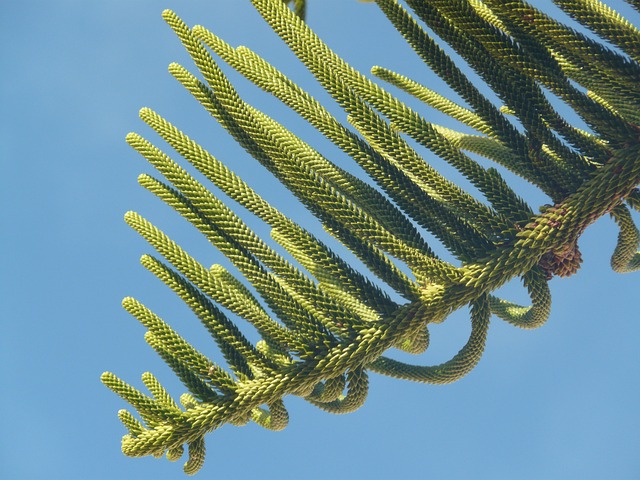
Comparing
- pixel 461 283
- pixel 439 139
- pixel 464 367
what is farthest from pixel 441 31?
pixel 464 367

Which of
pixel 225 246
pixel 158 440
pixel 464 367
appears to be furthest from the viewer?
pixel 464 367

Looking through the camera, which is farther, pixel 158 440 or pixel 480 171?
pixel 480 171

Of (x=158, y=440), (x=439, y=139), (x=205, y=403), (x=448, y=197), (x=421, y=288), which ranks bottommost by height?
(x=158, y=440)

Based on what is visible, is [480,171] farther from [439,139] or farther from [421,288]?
[421,288]

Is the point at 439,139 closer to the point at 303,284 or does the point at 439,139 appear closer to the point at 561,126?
the point at 561,126

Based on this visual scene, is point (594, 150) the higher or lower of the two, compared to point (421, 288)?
higher

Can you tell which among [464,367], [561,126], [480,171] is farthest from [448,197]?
[464,367]

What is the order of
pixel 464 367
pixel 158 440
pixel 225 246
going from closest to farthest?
pixel 158 440 → pixel 225 246 → pixel 464 367
